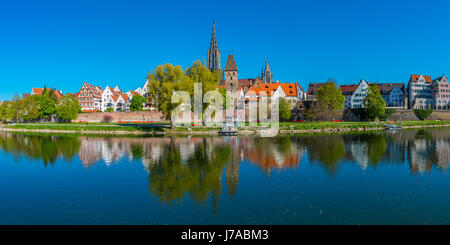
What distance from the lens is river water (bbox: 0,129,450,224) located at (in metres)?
13.1

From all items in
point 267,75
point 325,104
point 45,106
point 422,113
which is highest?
point 267,75

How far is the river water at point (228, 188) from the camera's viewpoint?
13.1 m

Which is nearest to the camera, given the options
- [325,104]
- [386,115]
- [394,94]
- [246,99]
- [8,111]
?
[325,104]

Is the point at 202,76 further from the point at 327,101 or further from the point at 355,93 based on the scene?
the point at 355,93

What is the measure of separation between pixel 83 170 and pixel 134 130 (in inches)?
1247

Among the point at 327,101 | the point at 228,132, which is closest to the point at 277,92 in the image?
the point at 327,101

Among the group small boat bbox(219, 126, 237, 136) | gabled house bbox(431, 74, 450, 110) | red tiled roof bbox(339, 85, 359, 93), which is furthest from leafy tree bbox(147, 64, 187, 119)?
gabled house bbox(431, 74, 450, 110)

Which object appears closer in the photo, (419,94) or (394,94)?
(419,94)

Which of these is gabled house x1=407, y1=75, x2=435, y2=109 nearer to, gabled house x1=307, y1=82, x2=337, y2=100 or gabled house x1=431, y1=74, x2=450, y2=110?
gabled house x1=431, y1=74, x2=450, y2=110

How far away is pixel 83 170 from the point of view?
75.2 feet

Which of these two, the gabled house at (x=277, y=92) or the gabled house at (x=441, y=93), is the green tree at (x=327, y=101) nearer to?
the gabled house at (x=277, y=92)

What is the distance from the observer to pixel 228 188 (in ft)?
56.6

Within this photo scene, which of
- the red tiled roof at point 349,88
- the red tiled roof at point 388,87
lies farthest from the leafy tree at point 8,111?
the red tiled roof at point 388,87
